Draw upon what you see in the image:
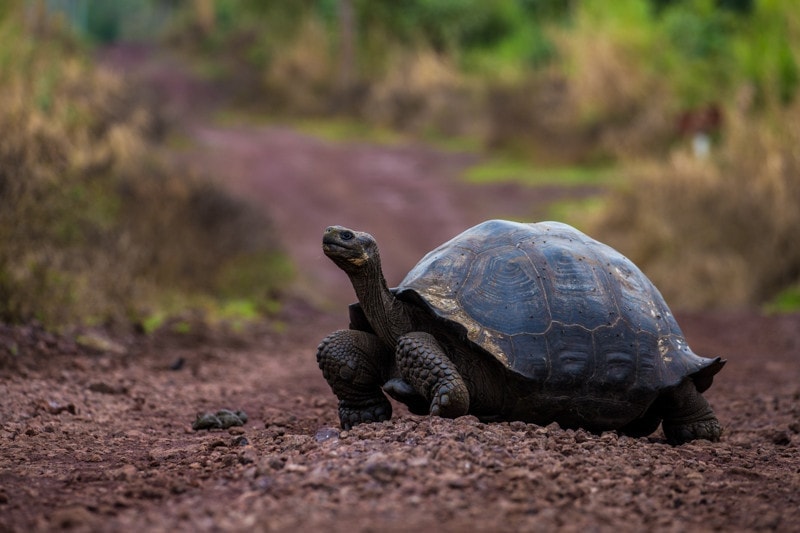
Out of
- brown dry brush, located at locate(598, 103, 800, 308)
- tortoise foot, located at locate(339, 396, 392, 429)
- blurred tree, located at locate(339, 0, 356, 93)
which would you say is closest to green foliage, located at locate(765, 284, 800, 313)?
brown dry brush, located at locate(598, 103, 800, 308)

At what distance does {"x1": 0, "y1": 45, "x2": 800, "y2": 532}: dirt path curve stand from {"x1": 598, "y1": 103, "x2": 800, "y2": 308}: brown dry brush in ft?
13.0

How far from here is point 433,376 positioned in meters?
5.05

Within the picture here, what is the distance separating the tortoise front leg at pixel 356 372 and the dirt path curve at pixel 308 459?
0.80ft

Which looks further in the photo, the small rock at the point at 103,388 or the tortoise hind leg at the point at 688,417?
the small rock at the point at 103,388

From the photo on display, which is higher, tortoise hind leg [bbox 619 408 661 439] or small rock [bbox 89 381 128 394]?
tortoise hind leg [bbox 619 408 661 439]

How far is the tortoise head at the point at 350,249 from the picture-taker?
515cm

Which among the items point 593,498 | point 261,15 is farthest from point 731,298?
point 261,15

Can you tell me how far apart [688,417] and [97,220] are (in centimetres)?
751

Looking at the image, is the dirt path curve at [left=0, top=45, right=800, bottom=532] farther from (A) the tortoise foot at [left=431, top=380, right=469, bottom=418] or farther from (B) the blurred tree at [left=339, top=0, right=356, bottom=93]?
(B) the blurred tree at [left=339, top=0, right=356, bottom=93]

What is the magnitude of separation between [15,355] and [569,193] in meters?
16.6

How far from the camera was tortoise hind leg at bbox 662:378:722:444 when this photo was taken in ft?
18.9

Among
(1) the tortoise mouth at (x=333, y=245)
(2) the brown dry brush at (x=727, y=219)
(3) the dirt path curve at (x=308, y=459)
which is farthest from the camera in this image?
(2) the brown dry brush at (x=727, y=219)

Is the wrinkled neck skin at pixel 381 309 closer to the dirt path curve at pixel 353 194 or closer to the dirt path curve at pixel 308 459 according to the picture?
the dirt path curve at pixel 308 459

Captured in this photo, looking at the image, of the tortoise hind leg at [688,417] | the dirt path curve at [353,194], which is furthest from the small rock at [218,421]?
the dirt path curve at [353,194]
